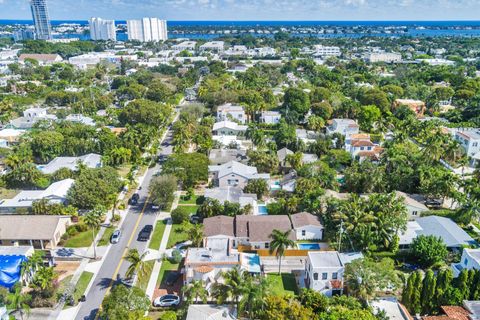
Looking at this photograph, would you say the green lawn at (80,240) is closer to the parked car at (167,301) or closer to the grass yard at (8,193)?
the parked car at (167,301)

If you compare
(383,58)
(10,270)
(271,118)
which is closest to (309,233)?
(10,270)

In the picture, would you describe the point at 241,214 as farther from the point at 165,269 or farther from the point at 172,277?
the point at 172,277

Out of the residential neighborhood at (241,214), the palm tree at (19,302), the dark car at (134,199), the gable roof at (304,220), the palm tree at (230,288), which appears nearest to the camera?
the palm tree at (230,288)

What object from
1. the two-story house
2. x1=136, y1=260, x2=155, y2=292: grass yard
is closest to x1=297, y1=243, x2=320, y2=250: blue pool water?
the two-story house

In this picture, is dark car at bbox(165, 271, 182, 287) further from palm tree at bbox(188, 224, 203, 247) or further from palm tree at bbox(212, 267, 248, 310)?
palm tree at bbox(212, 267, 248, 310)

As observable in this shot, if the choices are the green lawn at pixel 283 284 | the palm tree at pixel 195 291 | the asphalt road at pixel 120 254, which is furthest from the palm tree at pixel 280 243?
the asphalt road at pixel 120 254

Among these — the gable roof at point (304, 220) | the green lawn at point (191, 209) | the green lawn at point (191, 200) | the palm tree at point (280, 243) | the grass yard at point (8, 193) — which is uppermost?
the palm tree at point (280, 243)

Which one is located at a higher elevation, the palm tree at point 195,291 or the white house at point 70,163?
the palm tree at point 195,291
